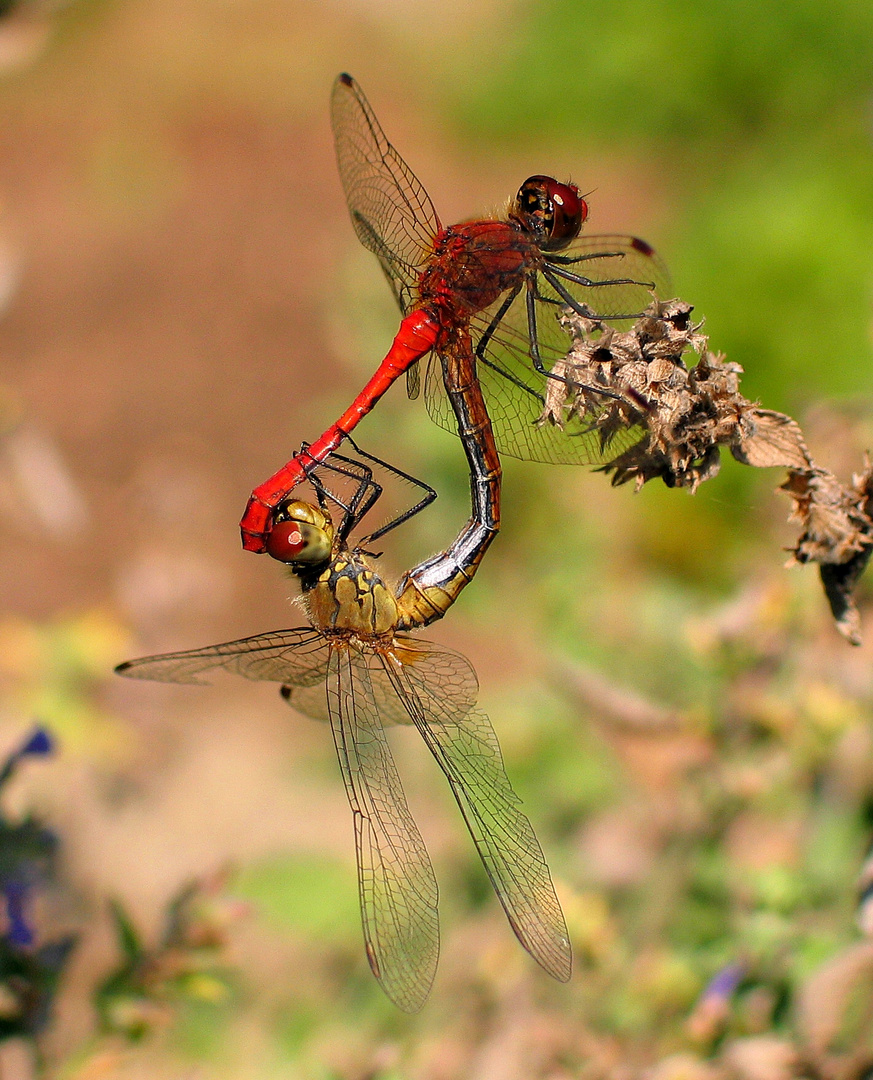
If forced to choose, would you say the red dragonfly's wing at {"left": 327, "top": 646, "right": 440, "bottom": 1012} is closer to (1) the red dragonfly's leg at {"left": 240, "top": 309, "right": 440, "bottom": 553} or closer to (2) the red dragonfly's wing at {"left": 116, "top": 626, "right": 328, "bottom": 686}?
(2) the red dragonfly's wing at {"left": 116, "top": 626, "right": 328, "bottom": 686}

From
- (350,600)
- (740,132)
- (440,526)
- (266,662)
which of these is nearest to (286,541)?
(350,600)

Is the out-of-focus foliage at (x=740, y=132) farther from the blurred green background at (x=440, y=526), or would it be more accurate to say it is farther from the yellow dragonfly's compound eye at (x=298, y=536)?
the yellow dragonfly's compound eye at (x=298, y=536)

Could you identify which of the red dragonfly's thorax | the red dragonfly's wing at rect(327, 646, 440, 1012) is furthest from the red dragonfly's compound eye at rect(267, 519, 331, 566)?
the red dragonfly's thorax

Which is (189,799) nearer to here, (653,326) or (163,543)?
(163,543)

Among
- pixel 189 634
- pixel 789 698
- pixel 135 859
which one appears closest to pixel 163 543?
pixel 189 634

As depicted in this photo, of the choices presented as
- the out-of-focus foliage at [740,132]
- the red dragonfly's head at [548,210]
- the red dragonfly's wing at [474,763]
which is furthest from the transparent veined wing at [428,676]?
the out-of-focus foliage at [740,132]

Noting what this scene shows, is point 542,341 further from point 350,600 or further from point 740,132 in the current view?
point 740,132

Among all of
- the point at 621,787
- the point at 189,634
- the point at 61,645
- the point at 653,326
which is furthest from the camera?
the point at 189,634
